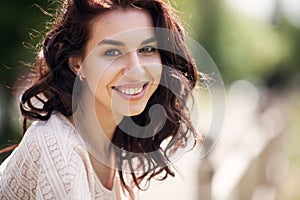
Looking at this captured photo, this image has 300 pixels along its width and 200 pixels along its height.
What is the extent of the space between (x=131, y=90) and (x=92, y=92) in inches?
5.9

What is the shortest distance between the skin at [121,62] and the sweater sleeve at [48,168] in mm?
187

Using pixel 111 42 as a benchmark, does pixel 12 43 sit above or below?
above

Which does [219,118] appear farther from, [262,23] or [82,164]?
[262,23]

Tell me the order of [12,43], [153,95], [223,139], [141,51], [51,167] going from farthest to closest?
[12,43] → [223,139] → [153,95] → [141,51] → [51,167]

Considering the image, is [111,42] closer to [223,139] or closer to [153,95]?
[153,95]

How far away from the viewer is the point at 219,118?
349 centimetres

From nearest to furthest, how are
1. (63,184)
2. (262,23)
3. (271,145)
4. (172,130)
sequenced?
(63,184)
(172,130)
(271,145)
(262,23)

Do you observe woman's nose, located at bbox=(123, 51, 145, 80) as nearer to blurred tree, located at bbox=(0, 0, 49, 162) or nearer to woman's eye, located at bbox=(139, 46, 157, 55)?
woman's eye, located at bbox=(139, 46, 157, 55)

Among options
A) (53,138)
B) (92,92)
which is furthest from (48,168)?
(92,92)

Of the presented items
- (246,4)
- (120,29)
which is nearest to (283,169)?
(120,29)

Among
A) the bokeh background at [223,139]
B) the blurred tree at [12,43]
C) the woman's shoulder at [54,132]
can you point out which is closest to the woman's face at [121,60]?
the woman's shoulder at [54,132]

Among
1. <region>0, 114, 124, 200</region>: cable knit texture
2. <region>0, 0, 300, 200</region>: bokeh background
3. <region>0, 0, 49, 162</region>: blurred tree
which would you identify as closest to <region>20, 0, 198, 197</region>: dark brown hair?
<region>0, 114, 124, 200</region>: cable knit texture

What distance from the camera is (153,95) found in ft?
9.91

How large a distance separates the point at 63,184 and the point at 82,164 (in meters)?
0.13
